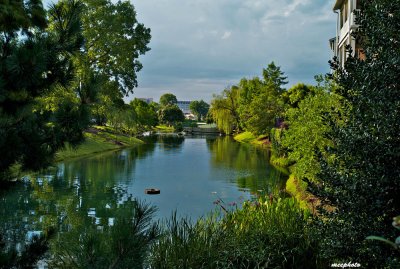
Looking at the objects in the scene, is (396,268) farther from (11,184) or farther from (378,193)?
(11,184)

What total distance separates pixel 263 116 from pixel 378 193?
45.4 m

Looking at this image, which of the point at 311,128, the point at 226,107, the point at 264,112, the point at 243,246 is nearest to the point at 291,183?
the point at 311,128

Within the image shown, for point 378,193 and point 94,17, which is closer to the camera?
point 378,193

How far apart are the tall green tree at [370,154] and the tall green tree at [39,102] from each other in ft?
10.4

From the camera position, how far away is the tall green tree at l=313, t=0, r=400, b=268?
454 cm

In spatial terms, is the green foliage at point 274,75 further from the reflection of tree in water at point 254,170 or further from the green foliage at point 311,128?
the green foliage at point 311,128

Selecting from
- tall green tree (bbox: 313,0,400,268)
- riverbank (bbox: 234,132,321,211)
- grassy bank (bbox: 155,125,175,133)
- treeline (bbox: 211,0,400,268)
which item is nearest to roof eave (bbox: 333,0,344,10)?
riverbank (bbox: 234,132,321,211)

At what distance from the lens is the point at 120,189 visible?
21688mm

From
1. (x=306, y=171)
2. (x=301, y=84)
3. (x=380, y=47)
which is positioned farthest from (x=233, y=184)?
(x=301, y=84)

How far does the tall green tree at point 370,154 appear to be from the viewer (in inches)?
179

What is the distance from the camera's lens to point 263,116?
49469 mm

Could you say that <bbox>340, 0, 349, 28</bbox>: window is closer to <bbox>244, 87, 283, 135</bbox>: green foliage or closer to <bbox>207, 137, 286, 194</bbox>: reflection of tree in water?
<bbox>207, 137, 286, 194</bbox>: reflection of tree in water

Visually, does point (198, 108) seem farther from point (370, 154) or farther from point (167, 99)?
point (370, 154)

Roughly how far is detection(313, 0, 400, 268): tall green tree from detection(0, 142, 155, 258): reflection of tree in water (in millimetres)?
6492
